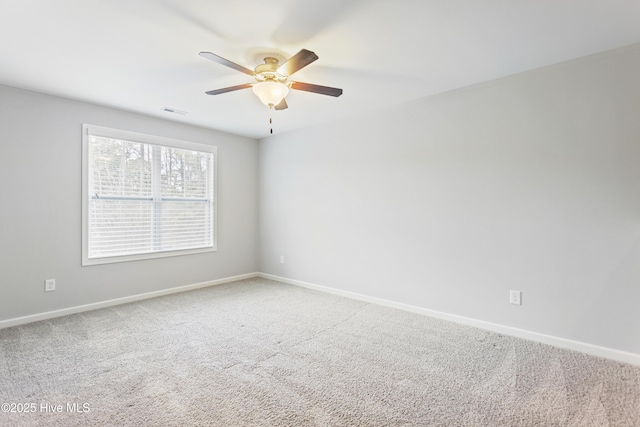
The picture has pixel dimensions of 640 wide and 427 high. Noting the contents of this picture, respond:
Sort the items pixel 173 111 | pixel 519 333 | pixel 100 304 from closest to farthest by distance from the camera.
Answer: pixel 519 333 → pixel 100 304 → pixel 173 111

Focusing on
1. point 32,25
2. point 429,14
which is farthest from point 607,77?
point 32,25

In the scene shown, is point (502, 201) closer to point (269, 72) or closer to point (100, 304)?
point (269, 72)

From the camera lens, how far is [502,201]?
9.78ft

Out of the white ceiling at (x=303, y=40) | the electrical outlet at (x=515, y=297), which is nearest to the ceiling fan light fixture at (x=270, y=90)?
the white ceiling at (x=303, y=40)

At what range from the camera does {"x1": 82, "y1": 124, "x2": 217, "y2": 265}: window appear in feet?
12.0

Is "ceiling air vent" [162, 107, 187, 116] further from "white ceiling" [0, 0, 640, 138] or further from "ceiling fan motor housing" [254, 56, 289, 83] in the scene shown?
"ceiling fan motor housing" [254, 56, 289, 83]

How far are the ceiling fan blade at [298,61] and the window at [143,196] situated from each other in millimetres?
2590

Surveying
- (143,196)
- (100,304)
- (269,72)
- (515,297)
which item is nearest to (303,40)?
(269,72)

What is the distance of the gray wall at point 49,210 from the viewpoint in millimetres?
3096

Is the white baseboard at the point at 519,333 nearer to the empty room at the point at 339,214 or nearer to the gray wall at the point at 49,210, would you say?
the empty room at the point at 339,214

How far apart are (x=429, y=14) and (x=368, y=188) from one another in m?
2.21

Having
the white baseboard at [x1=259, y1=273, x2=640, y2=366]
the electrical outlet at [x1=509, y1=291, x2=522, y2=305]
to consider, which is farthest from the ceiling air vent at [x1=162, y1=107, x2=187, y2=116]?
the electrical outlet at [x1=509, y1=291, x2=522, y2=305]

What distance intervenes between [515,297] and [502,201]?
900 millimetres

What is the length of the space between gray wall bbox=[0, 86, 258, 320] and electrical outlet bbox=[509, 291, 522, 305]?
409cm
